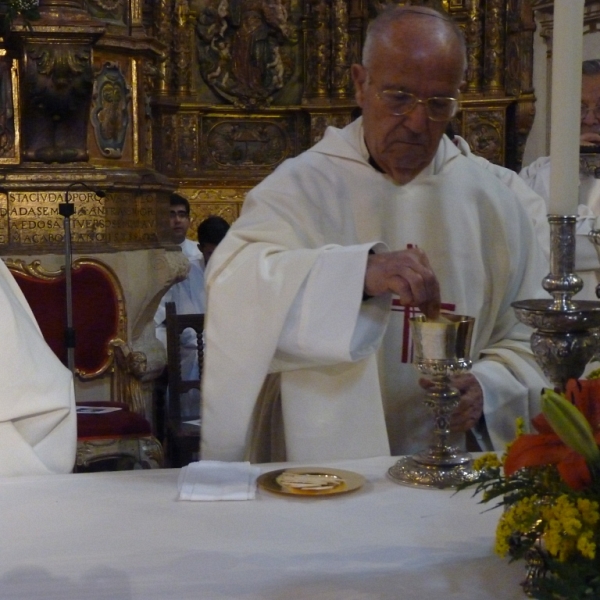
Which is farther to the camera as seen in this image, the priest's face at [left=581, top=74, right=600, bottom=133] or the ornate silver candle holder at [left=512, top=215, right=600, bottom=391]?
the priest's face at [left=581, top=74, right=600, bottom=133]

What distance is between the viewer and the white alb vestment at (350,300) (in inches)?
79.1

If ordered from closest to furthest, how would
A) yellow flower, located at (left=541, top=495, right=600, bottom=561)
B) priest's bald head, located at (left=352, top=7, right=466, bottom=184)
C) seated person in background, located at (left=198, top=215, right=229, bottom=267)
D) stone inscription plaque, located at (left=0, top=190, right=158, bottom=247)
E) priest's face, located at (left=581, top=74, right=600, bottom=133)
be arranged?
1. yellow flower, located at (left=541, top=495, right=600, bottom=561)
2. priest's bald head, located at (left=352, top=7, right=466, bottom=184)
3. priest's face, located at (left=581, top=74, right=600, bottom=133)
4. stone inscription plaque, located at (left=0, top=190, right=158, bottom=247)
5. seated person in background, located at (left=198, top=215, right=229, bottom=267)

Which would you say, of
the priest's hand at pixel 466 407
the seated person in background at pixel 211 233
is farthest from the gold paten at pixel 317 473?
the seated person in background at pixel 211 233

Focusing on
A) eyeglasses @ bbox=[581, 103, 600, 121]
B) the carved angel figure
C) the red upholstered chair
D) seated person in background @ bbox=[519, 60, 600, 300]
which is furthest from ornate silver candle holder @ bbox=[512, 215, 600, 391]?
the carved angel figure

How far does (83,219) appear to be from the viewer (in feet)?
16.3

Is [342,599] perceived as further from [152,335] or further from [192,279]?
[192,279]

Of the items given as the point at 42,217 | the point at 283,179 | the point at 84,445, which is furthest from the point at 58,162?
the point at 283,179

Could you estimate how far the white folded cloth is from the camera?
154 cm

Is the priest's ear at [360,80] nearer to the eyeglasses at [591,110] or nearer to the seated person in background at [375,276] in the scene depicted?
the seated person in background at [375,276]

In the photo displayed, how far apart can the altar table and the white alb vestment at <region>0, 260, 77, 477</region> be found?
0.37 feet

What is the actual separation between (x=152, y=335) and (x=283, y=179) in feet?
10.1

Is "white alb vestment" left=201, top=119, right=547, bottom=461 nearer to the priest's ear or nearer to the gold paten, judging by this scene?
the priest's ear

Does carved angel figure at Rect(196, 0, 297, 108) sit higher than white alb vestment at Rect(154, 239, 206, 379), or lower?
higher

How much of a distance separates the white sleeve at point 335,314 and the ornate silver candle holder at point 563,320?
637 mm
